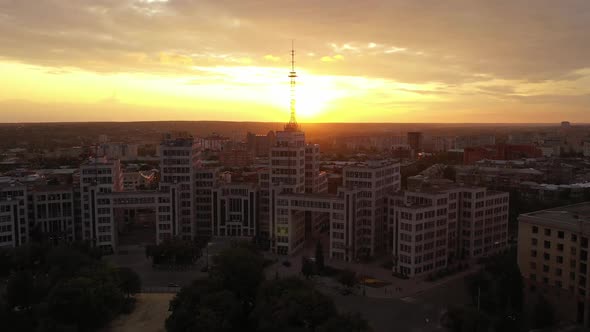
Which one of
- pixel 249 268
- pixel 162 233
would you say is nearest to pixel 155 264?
pixel 162 233

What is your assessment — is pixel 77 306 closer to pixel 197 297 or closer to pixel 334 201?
pixel 197 297

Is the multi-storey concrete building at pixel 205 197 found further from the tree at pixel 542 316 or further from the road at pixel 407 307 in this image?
the tree at pixel 542 316

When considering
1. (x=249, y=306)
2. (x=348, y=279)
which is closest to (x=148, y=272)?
(x=249, y=306)

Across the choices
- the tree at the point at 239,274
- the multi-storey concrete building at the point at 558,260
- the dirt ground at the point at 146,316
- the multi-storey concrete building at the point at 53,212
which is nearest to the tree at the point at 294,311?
the tree at the point at 239,274

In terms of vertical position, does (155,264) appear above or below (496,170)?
below

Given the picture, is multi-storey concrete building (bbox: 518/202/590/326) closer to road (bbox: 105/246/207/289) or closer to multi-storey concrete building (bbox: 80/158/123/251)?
road (bbox: 105/246/207/289)
